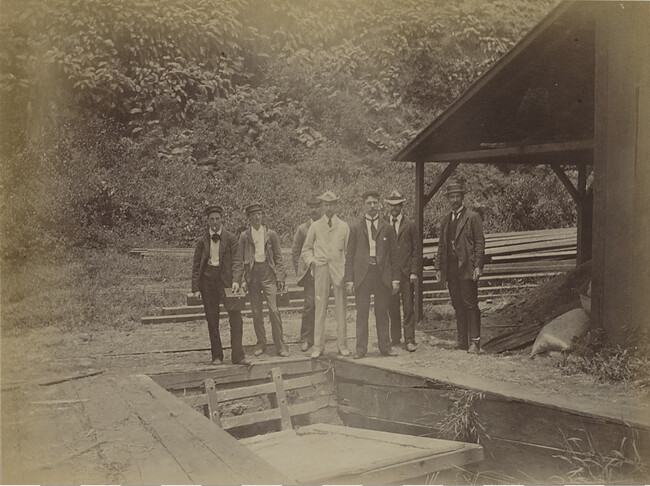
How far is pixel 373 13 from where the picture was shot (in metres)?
7.00

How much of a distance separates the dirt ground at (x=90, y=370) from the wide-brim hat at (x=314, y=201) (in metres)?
1.58

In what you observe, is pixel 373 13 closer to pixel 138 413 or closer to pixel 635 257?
pixel 635 257

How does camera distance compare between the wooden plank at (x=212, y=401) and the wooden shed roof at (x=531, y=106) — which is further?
the wooden plank at (x=212, y=401)

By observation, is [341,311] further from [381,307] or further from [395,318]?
[395,318]

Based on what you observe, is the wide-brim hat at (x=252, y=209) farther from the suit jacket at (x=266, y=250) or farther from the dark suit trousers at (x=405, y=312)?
the dark suit trousers at (x=405, y=312)

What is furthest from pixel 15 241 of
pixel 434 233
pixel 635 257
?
pixel 434 233

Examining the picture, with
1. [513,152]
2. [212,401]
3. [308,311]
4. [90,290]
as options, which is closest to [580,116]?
[513,152]

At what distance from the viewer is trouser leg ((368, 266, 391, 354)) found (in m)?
8.03

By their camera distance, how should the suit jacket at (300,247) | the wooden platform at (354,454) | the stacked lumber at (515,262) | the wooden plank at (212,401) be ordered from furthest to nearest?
the stacked lumber at (515,262), the suit jacket at (300,247), the wooden plank at (212,401), the wooden platform at (354,454)

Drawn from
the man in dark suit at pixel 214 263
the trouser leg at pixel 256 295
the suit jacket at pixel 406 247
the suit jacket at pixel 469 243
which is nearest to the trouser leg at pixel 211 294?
the man in dark suit at pixel 214 263

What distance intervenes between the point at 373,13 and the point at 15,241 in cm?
408

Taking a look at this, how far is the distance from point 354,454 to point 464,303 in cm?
249

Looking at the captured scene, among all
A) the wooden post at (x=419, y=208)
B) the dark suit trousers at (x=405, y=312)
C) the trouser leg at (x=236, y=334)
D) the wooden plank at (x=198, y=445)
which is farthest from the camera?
the wooden post at (x=419, y=208)

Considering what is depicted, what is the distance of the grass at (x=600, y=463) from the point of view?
5004mm
